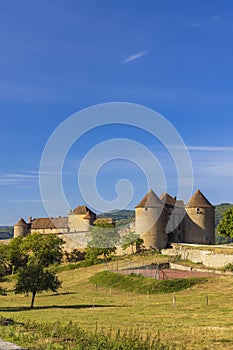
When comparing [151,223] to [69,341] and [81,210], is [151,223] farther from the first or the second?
[69,341]

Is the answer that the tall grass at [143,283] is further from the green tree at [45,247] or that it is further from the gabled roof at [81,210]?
the gabled roof at [81,210]

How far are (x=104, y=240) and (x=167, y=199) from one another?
1321 cm

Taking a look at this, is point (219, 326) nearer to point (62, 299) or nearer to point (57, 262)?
point (62, 299)

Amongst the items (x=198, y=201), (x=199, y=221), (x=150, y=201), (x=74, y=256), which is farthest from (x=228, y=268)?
(x=74, y=256)

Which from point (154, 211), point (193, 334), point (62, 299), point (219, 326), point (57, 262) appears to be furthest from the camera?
point (57, 262)

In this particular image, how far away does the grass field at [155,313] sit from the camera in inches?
716

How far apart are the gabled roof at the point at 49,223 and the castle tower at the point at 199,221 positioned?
1432 inches

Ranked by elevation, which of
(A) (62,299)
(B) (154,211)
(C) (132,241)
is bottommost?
(A) (62,299)

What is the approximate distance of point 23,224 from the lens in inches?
4210

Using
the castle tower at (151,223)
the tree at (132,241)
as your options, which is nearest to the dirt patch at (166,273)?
the tree at (132,241)

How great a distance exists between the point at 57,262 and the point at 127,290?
40336 mm

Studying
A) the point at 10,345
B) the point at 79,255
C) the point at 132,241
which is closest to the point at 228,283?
the point at 132,241

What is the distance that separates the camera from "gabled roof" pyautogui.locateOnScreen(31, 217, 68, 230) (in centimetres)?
10456

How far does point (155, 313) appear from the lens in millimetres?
27766
